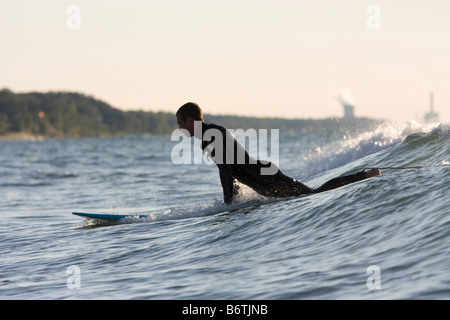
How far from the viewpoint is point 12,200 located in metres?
17.2

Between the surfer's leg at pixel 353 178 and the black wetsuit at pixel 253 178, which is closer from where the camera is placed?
the surfer's leg at pixel 353 178

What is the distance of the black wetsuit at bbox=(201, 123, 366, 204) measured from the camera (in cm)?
920

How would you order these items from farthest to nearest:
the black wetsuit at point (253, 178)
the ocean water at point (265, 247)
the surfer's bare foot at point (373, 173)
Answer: the black wetsuit at point (253, 178)
the surfer's bare foot at point (373, 173)
the ocean water at point (265, 247)

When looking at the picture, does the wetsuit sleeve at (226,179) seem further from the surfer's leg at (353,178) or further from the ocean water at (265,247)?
the surfer's leg at (353,178)

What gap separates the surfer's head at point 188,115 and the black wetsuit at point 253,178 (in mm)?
204

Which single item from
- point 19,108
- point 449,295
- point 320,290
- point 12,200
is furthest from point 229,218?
point 19,108

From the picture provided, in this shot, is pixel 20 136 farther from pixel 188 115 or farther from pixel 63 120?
pixel 188 115

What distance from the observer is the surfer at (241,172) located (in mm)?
8961

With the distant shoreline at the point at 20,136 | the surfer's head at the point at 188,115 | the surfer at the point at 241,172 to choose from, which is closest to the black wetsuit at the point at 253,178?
the surfer at the point at 241,172

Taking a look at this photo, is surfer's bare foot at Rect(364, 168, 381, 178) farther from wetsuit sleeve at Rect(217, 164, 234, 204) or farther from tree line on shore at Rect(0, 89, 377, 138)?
tree line on shore at Rect(0, 89, 377, 138)

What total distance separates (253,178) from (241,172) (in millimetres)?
219
